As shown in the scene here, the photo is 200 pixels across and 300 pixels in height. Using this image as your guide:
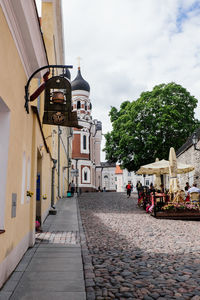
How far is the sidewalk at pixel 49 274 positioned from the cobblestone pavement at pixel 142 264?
192 mm

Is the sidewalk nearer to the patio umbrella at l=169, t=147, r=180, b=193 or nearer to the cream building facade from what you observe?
the cream building facade

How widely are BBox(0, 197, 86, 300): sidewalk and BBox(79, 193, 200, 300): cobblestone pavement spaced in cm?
19

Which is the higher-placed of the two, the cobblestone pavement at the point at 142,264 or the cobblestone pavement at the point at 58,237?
the cobblestone pavement at the point at 58,237

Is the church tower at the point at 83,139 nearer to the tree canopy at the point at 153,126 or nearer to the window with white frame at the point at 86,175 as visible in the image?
the window with white frame at the point at 86,175

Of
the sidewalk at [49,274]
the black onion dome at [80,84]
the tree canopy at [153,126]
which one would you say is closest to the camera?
the sidewalk at [49,274]

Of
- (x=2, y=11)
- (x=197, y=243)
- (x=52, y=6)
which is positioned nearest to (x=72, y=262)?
(x=197, y=243)

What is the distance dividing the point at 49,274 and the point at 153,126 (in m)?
23.3

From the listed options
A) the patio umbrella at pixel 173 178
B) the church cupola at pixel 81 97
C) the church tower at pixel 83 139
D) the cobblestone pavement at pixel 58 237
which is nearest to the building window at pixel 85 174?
the church tower at pixel 83 139

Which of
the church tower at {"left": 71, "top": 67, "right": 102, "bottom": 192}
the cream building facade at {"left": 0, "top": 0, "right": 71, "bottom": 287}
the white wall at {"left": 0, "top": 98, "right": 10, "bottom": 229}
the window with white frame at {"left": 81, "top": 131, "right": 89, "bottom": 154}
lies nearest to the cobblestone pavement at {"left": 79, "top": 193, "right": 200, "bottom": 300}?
the cream building facade at {"left": 0, "top": 0, "right": 71, "bottom": 287}

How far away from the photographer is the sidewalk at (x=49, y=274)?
3576 millimetres

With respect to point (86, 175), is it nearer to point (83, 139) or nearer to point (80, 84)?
point (83, 139)

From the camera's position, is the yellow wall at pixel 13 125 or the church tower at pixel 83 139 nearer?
the yellow wall at pixel 13 125

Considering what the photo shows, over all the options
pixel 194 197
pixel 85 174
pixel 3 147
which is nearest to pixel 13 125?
pixel 3 147

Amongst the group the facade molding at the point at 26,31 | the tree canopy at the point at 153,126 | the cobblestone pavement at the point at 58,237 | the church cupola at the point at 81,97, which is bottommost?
the cobblestone pavement at the point at 58,237
